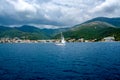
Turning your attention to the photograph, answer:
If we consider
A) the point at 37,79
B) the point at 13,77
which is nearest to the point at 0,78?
the point at 13,77

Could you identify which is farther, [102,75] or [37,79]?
[102,75]

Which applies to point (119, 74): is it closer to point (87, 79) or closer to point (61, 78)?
point (87, 79)

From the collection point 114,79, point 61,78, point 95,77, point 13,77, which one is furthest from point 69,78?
point 13,77

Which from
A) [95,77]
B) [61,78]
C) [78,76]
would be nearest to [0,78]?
[61,78]

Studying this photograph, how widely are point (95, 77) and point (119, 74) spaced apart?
7.00 meters

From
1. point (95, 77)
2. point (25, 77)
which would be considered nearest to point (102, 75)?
point (95, 77)

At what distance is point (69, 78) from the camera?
51.0 m

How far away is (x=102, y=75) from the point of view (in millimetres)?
53531

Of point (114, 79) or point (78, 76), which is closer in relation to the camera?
point (114, 79)

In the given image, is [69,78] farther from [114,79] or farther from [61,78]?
[114,79]

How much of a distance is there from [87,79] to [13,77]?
1736cm

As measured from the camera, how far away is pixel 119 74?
178ft

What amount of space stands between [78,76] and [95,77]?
4256mm

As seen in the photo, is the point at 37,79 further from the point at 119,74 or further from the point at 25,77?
the point at 119,74
